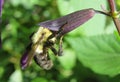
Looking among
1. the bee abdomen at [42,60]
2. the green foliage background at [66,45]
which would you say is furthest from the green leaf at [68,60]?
the bee abdomen at [42,60]

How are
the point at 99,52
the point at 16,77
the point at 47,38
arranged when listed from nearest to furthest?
1. the point at 47,38
2. the point at 99,52
3. the point at 16,77

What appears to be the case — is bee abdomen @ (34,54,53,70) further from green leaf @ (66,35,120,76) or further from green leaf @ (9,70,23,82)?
green leaf @ (9,70,23,82)

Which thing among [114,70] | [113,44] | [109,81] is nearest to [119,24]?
[114,70]

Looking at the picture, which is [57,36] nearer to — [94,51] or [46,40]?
[46,40]

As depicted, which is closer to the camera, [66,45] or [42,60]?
[42,60]

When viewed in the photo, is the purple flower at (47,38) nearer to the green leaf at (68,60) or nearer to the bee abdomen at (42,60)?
the bee abdomen at (42,60)

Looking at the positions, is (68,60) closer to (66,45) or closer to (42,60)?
(66,45)

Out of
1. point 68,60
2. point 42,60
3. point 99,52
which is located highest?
point 42,60

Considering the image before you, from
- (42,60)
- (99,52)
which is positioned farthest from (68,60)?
(42,60)
